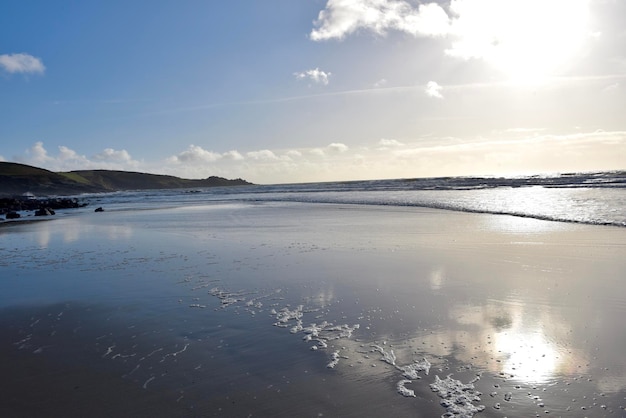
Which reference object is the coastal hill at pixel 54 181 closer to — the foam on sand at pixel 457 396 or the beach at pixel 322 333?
Answer: the beach at pixel 322 333

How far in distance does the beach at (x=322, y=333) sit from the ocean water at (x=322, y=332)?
2 cm

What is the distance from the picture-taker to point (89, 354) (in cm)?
491

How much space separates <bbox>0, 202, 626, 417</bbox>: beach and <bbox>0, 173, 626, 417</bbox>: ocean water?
2 cm

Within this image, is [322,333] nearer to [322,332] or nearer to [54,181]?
[322,332]

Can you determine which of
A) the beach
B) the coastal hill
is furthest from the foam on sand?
the coastal hill

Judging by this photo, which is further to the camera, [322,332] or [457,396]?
[322,332]

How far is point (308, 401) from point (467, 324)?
269cm

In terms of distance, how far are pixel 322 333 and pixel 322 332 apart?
28 mm

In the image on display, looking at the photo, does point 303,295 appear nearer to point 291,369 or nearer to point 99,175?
point 291,369

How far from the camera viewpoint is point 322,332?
5.36 metres

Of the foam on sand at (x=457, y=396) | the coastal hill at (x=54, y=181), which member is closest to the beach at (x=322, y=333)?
the foam on sand at (x=457, y=396)

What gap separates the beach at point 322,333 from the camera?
12.4 feet

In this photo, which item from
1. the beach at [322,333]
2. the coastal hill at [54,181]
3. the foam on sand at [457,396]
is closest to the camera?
the foam on sand at [457,396]

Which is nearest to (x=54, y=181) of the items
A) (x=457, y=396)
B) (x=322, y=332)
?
(x=322, y=332)
